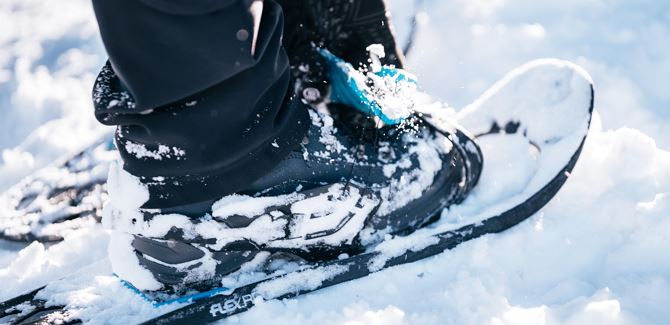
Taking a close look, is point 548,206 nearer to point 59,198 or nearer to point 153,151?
point 153,151

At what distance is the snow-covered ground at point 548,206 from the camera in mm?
1217

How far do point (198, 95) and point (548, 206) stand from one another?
969 millimetres

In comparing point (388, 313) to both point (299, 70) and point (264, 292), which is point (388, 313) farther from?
point (299, 70)

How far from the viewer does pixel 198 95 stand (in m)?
0.96

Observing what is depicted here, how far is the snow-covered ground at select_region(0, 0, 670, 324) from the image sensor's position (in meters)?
1.22

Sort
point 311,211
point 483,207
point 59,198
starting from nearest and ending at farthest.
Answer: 1. point 311,211
2. point 483,207
3. point 59,198

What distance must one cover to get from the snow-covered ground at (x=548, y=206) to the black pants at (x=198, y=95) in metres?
0.37

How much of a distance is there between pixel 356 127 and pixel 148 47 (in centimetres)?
55

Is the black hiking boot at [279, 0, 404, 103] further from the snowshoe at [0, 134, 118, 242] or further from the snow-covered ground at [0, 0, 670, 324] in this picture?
the snowshoe at [0, 134, 118, 242]

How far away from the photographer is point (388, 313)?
1213mm

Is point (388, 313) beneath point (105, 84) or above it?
beneath

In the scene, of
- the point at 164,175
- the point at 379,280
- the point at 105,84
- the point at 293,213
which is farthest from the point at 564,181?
the point at 105,84

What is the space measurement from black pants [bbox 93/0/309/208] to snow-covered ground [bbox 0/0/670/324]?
14.6 inches

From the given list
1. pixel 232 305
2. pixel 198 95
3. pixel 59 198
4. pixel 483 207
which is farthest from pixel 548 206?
pixel 59 198
